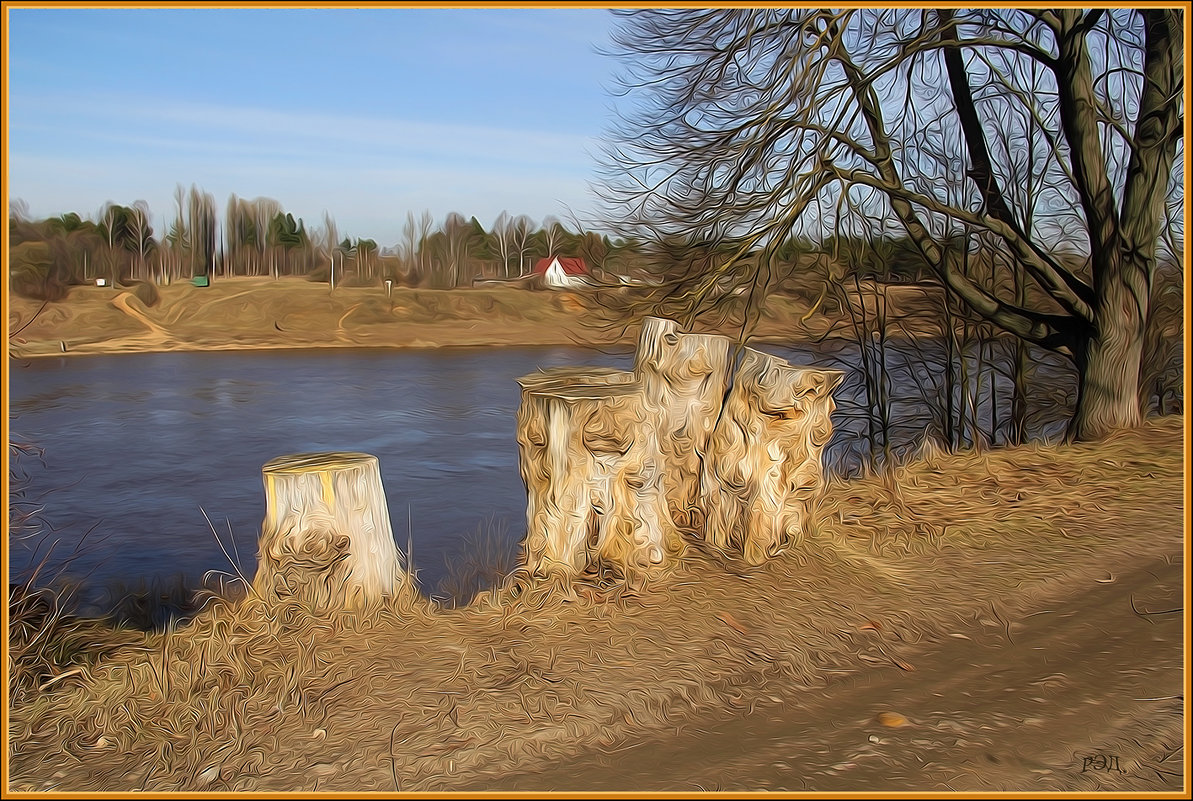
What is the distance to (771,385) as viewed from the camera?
5770 millimetres

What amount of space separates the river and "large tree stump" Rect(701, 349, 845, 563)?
227 cm

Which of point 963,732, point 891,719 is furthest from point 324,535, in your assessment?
point 963,732

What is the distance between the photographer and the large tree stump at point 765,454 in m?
5.79

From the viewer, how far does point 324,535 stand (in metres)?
4.96

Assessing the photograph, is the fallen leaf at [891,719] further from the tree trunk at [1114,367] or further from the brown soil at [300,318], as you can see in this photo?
the brown soil at [300,318]

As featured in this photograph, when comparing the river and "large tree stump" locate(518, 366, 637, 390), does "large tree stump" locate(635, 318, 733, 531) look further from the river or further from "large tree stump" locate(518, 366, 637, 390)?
the river

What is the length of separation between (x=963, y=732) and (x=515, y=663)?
197 centimetres

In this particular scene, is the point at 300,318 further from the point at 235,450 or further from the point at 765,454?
the point at 765,454

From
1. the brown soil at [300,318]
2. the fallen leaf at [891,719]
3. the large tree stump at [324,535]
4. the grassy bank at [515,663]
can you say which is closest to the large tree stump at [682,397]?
the grassy bank at [515,663]

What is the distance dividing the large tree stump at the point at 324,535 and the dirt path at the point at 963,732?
1.69 m

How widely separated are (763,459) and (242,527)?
669 centimetres

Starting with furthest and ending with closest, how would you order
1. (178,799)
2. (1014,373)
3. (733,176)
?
(1014,373) → (733,176) → (178,799)

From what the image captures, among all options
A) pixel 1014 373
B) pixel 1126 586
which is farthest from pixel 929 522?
pixel 1014 373

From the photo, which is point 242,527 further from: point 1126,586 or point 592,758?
point 1126,586
